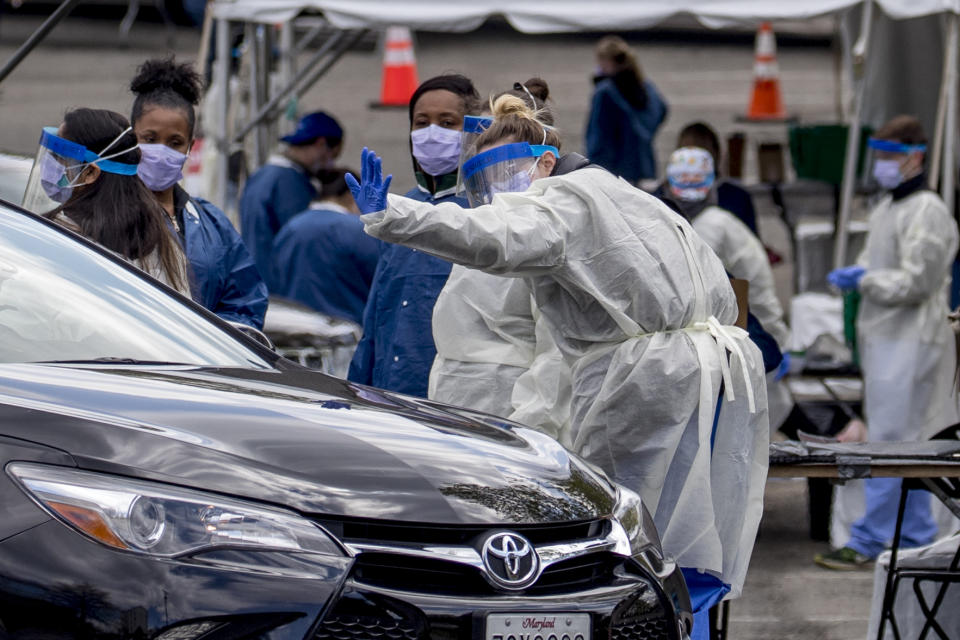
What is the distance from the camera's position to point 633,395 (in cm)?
411

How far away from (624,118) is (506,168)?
704 cm

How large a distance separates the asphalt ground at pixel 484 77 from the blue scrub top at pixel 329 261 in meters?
5.54

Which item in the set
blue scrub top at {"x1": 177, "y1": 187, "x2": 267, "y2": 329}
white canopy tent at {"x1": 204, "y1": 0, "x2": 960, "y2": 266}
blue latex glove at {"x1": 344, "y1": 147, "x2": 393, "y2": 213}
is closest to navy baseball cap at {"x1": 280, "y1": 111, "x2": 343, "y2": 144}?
white canopy tent at {"x1": 204, "y1": 0, "x2": 960, "y2": 266}

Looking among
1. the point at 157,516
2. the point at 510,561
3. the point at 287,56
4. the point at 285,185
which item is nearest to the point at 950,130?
the point at 285,185

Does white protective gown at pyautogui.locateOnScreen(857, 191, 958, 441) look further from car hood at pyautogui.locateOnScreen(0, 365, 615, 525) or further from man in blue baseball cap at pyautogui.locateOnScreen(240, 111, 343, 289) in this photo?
car hood at pyautogui.locateOnScreen(0, 365, 615, 525)

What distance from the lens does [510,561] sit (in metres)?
3.11

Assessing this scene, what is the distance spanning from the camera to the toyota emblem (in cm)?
307

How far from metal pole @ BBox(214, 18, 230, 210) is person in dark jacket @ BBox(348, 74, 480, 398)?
4.86 metres

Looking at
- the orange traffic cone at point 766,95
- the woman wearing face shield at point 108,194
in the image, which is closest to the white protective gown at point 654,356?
the woman wearing face shield at point 108,194

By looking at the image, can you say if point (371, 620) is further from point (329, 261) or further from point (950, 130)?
point (950, 130)

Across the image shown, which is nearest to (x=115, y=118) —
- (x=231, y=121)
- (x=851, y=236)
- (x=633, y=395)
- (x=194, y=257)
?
(x=194, y=257)

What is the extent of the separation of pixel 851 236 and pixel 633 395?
7060 millimetres

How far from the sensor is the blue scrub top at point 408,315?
5086 millimetres

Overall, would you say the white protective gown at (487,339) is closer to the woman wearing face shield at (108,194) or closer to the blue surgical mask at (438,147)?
the blue surgical mask at (438,147)
